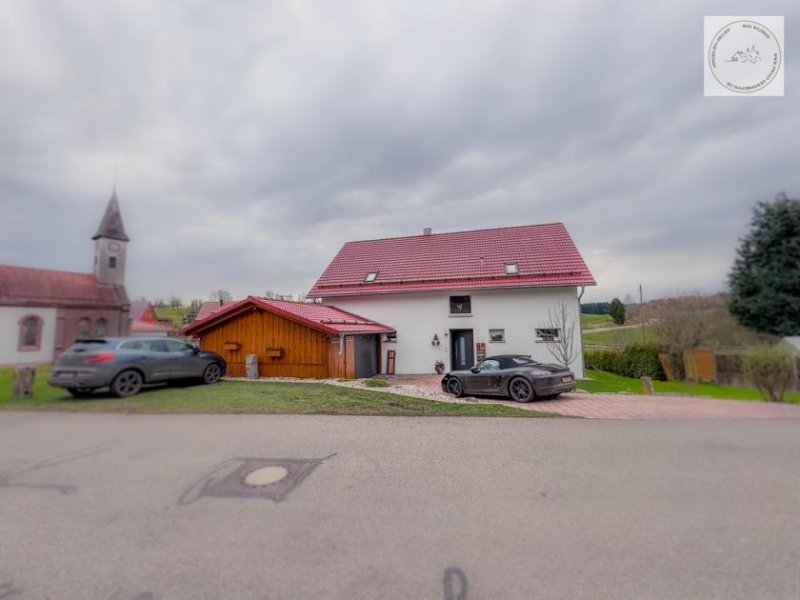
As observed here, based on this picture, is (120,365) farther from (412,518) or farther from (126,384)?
(412,518)

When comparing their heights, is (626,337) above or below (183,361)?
above

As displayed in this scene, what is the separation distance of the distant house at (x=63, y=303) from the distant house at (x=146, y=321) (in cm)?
694

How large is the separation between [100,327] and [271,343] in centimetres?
3274

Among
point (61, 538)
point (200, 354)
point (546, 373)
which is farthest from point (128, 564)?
point (200, 354)

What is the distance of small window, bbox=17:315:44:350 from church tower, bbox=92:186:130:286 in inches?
315

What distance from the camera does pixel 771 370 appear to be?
417 inches

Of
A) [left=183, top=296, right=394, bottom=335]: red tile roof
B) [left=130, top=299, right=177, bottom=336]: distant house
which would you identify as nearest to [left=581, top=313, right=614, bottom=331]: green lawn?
[left=183, top=296, right=394, bottom=335]: red tile roof

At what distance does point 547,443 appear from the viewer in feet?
20.5

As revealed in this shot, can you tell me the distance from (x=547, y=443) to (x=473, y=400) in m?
4.57

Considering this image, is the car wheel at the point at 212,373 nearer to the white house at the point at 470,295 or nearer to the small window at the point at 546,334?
the white house at the point at 470,295

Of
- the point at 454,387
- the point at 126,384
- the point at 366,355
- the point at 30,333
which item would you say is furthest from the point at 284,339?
the point at 30,333

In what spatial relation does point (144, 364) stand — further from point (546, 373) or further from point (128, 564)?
point (546, 373)

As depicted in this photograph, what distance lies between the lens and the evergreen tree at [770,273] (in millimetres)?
21875

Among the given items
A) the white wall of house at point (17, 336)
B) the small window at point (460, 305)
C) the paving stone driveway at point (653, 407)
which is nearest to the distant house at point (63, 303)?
the white wall of house at point (17, 336)
